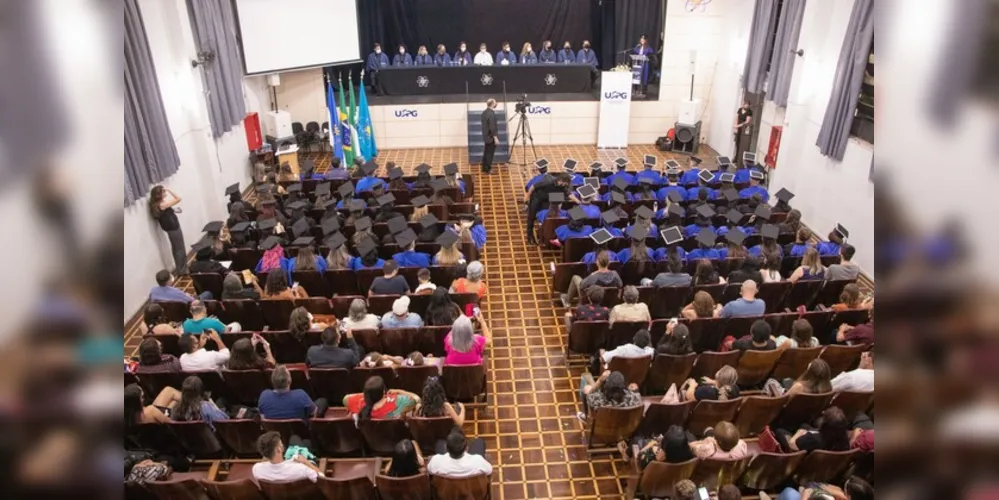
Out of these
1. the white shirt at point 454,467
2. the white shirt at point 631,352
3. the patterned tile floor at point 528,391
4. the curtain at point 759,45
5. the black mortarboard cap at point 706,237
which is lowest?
the patterned tile floor at point 528,391

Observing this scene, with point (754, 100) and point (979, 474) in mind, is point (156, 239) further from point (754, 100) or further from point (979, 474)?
point (754, 100)

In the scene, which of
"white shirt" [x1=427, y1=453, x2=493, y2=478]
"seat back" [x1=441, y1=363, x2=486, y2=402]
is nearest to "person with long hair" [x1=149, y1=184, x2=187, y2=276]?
"seat back" [x1=441, y1=363, x2=486, y2=402]

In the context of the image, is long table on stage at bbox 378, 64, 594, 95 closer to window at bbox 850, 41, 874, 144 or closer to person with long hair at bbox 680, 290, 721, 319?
window at bbox 850, 41, 874, 144

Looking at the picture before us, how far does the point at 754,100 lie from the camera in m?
10.1

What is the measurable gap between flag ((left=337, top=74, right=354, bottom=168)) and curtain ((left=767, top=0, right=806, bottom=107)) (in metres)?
6.98

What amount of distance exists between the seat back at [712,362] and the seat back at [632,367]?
39 centimetres

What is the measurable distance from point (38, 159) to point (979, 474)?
26.0 inches

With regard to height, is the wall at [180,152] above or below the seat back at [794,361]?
above

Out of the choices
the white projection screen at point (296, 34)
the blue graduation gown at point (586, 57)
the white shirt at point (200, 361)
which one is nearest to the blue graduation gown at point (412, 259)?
the white shirt at point (200, 361)

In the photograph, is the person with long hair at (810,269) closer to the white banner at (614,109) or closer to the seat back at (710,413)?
the seat back at (710,413)

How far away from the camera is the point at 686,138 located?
446 inches

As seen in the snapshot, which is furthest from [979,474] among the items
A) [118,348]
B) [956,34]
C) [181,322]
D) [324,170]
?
[324,170]

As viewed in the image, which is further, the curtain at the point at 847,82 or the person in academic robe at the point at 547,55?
the person in academic robe at the point at 547,55

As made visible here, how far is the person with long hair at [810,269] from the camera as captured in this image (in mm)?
5467
